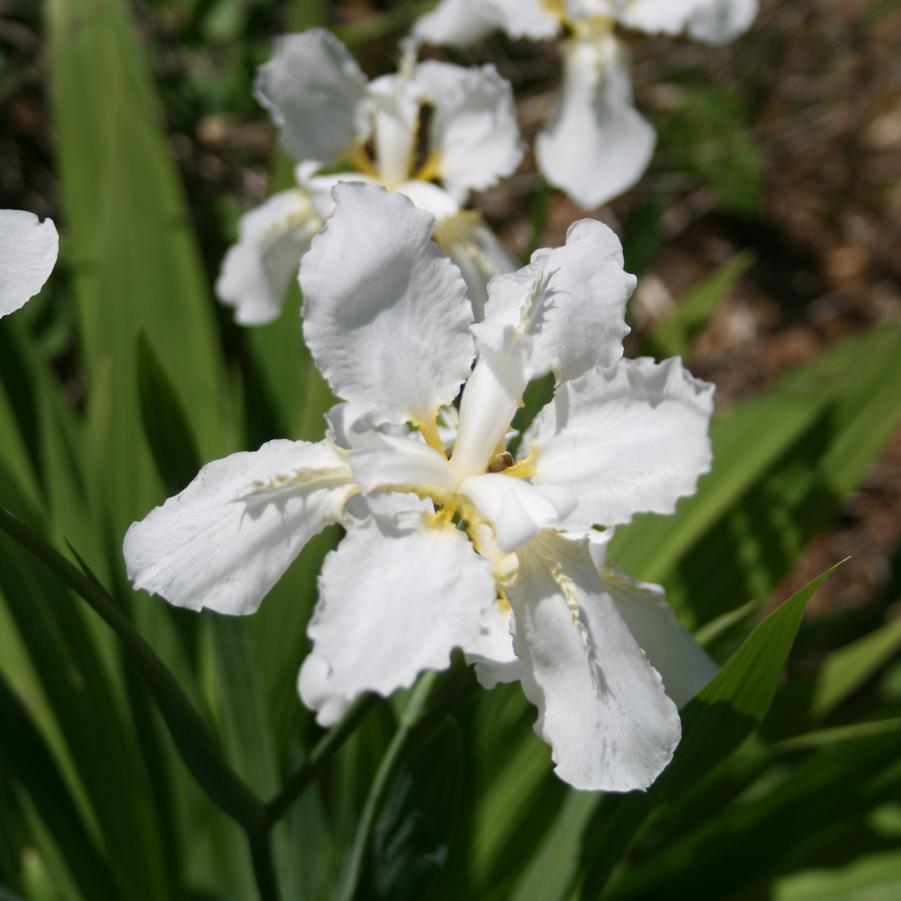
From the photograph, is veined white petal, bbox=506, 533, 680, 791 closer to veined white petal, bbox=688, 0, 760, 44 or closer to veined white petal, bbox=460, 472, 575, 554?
veined white petal, bbox=460, 472, 575, 554

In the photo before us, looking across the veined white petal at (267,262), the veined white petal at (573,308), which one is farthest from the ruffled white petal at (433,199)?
the veined white petal at (573,308)

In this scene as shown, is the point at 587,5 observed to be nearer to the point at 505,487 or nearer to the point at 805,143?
the point at 505,487

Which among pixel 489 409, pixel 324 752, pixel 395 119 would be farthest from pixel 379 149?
pixel 324 752

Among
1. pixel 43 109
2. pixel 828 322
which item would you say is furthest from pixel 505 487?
pixel 828 322

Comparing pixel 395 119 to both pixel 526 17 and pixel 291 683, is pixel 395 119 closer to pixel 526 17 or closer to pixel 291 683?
pixel 526 17

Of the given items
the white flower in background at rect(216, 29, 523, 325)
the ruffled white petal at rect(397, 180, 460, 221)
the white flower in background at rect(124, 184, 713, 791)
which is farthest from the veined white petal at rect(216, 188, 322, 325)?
the white flower in background at rect(124, 184, 713, 791)

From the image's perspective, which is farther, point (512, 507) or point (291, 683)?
point (291, 683)
